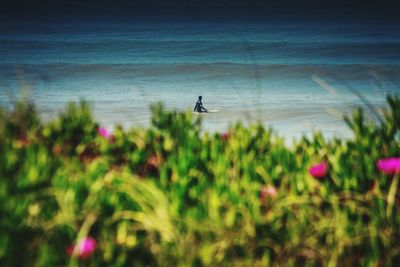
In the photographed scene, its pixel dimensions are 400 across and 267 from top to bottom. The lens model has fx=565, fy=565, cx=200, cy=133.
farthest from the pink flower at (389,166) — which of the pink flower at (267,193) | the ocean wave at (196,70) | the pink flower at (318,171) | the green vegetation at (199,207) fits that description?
the ocean wave at (196,70)

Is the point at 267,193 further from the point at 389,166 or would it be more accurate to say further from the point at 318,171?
the point at 389,166

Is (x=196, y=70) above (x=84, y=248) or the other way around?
above

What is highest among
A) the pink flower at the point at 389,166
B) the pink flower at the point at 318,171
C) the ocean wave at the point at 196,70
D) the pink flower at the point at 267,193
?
the ocean wave at the point at 196,70

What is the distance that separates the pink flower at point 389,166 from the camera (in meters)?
2.81

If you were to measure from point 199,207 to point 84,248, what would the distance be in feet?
1.74

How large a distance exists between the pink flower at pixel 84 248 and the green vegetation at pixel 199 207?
0.01m

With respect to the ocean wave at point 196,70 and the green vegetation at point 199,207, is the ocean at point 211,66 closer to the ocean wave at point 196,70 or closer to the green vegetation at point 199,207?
the ocean wave at point 196,70

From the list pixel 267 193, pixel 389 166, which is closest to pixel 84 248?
pixel 267 193

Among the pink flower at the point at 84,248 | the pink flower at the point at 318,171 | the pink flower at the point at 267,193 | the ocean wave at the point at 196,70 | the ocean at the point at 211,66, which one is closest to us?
the pink flower at the point at 84,248

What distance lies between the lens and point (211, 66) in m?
23.1

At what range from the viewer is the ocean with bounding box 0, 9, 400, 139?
12.5 m

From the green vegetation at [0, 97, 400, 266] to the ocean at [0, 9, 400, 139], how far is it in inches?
13.5

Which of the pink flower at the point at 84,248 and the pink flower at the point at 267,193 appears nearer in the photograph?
the pink flower at the point at 84,248

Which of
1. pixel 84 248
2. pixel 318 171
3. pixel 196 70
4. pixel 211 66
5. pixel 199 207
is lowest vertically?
pixel 84 248
